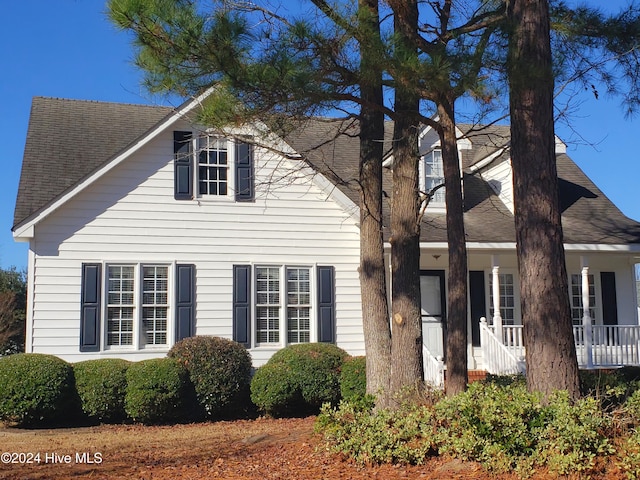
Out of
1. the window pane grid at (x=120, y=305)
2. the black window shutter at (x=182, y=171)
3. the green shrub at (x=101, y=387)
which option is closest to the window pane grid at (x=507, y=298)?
the black window shutter at (x=182, y=171)

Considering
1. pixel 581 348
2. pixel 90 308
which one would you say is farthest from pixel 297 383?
pixel 581 348

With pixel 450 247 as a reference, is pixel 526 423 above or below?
below

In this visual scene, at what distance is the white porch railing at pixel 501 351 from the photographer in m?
14.0

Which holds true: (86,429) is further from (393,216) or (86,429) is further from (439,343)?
(439,343)

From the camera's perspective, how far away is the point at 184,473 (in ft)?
25.6

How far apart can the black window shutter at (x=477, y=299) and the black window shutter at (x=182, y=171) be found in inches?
259

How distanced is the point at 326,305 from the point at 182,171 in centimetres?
401

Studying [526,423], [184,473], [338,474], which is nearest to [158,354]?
[184,473]

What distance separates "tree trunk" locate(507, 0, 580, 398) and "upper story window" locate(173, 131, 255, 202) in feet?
25.3

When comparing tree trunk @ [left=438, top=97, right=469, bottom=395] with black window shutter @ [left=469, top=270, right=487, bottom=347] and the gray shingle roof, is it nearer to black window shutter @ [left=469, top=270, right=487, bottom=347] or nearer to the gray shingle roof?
the gray shingle roof

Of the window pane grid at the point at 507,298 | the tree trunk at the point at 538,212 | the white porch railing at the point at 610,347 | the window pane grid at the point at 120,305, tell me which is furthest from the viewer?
the window pane grid at the point at 507,298

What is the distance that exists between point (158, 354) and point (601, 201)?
11.3m

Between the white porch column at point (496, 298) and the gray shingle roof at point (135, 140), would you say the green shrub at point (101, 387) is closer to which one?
the gray shingle roof at point (135, 140)

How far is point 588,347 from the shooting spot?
1470 cm
